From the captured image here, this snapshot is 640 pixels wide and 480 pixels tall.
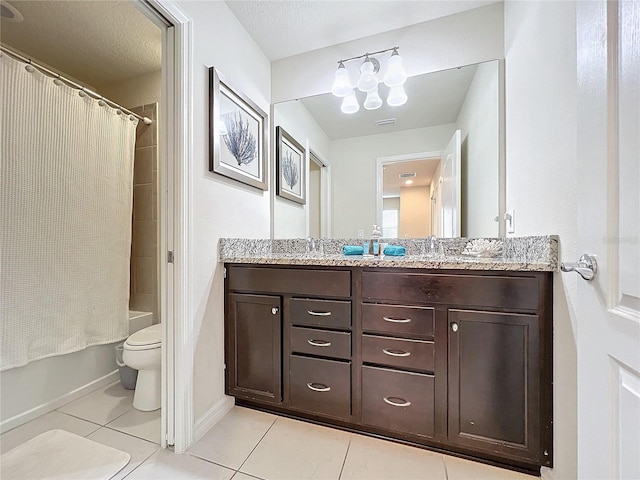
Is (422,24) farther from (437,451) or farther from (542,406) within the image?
(437,451)

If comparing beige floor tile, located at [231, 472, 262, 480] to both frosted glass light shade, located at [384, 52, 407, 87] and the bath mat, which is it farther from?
frosted glass light shade, located at [384, 52, 407, 87]

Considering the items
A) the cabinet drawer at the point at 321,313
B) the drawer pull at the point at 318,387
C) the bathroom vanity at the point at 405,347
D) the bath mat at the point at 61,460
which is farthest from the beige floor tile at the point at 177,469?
the cabinet drawer at the point at 321,313

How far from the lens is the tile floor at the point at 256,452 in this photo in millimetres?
1141

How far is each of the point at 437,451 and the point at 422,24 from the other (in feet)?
7.94

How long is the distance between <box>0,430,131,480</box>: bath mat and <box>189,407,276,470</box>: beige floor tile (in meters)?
0.33

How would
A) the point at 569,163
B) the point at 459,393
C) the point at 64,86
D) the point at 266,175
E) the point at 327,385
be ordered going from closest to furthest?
the point at 569,163, the point at 459,393, the point at 327,385, the point at 64,86, the point at 266,175

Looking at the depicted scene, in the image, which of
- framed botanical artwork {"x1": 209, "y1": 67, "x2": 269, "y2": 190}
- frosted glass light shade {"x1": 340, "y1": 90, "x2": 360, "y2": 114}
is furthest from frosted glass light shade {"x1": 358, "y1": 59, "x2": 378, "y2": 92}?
framed botanical artwork {"x1": 209, "y1": 67, "x2": 269, "y2": 190}

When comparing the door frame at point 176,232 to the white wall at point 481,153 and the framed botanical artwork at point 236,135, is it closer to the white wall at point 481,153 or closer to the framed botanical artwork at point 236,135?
the framed botanical artwork at point 236,135

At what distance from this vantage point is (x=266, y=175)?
2023 millimetres

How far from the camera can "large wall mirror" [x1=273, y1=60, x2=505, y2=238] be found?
5.51 ft

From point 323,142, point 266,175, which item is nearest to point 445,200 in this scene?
point 323,142

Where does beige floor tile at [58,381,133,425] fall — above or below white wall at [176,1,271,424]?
A: below

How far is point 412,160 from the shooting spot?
187cm

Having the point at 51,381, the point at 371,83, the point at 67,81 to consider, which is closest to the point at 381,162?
the point at 371,83
